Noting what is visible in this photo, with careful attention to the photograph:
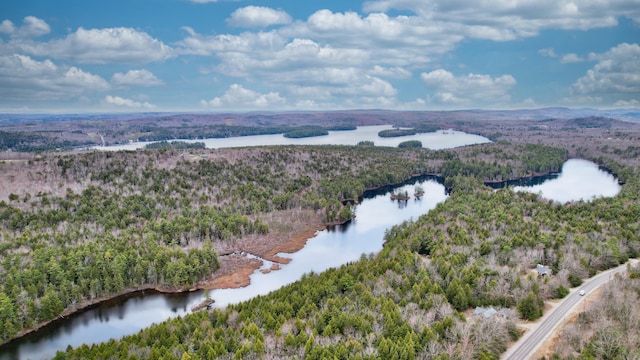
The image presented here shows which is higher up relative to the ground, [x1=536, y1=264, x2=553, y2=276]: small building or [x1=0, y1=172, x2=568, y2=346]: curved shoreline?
[x1=536, y1=264, x2=553, y2=276]: small building

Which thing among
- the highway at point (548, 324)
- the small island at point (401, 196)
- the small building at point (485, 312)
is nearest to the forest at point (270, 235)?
the highway at point (548, 324)

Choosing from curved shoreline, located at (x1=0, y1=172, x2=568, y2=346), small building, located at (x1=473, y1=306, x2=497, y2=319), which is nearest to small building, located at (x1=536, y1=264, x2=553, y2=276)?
small building, located at (x1=473, y1=306, x2=497, y2=319)

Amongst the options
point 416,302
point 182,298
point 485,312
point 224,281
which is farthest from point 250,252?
point 485,312

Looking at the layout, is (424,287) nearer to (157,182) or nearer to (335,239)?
(335,239)

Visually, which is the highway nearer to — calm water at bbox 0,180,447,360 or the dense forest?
the dense forest

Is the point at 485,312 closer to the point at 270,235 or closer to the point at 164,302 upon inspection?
the point at 164,302
